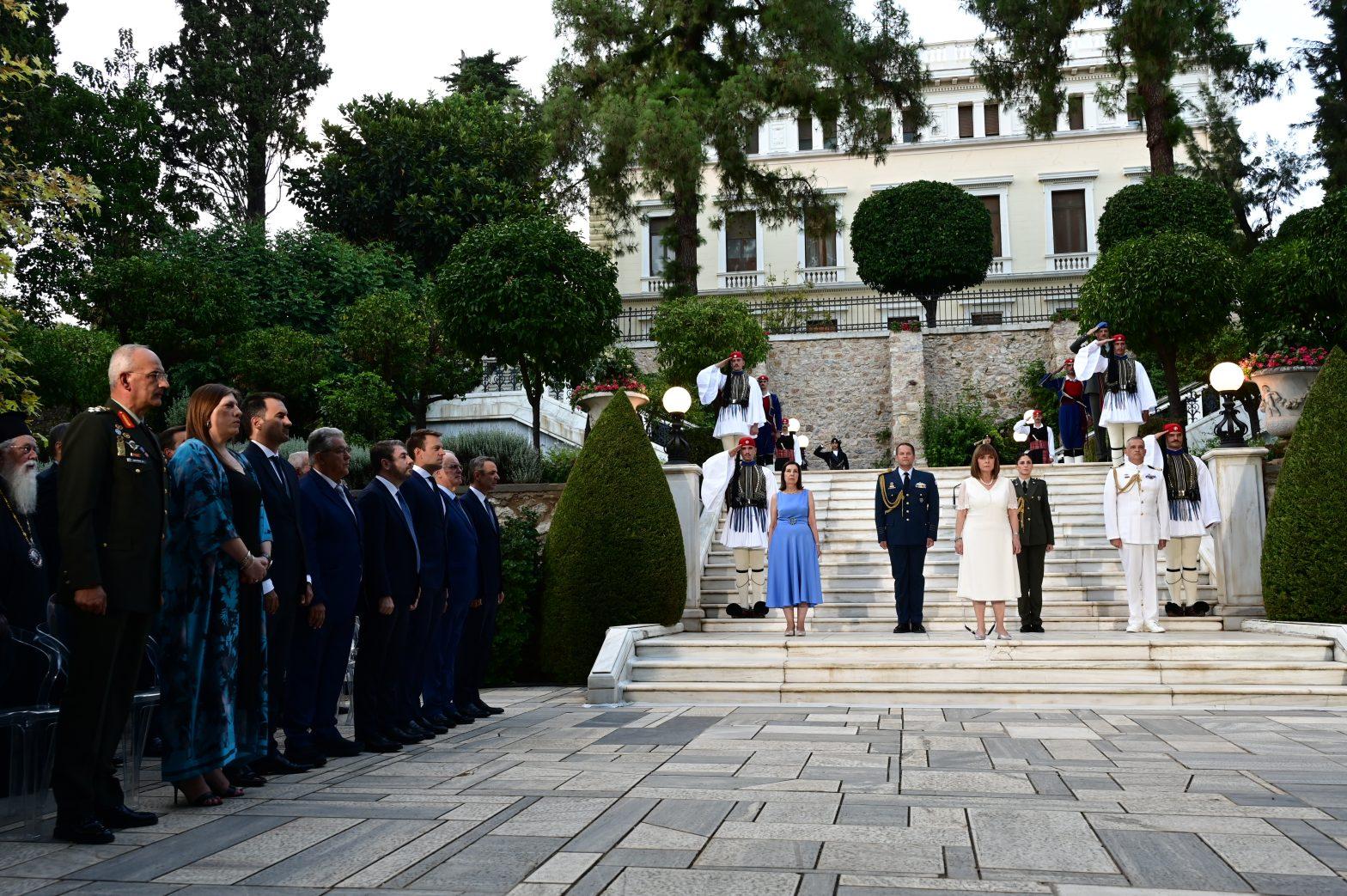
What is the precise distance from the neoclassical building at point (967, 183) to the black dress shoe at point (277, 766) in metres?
34.1

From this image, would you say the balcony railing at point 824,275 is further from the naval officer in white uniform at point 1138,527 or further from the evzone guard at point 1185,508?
the naval officer in white uniform at point 1138,527

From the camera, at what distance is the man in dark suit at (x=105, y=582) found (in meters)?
4.73

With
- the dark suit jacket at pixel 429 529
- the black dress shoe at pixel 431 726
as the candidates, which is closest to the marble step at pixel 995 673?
the black dress shoe at pixel 431 726

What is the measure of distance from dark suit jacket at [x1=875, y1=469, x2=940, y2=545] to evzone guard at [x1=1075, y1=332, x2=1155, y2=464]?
502 cm

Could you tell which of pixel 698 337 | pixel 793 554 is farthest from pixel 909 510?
pixel 698 337

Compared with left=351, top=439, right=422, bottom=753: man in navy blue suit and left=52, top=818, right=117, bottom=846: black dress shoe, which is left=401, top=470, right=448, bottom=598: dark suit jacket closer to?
left=351, top=439, right=422, bottom=753: man in navy blue suit

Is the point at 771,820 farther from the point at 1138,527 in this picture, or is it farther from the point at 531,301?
the point at 531,301

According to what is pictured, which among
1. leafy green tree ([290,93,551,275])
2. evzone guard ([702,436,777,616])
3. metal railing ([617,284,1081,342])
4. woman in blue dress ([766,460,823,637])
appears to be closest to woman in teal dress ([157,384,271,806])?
woman in blue dress ([766,460,823,637])

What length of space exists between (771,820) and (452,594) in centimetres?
400

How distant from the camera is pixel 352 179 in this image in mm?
34250

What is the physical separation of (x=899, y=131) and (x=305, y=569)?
1560 inches

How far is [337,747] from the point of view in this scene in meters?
6.91

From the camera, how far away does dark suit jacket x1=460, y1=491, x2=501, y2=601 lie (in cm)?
894

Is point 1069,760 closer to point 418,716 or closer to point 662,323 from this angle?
point 418,716
